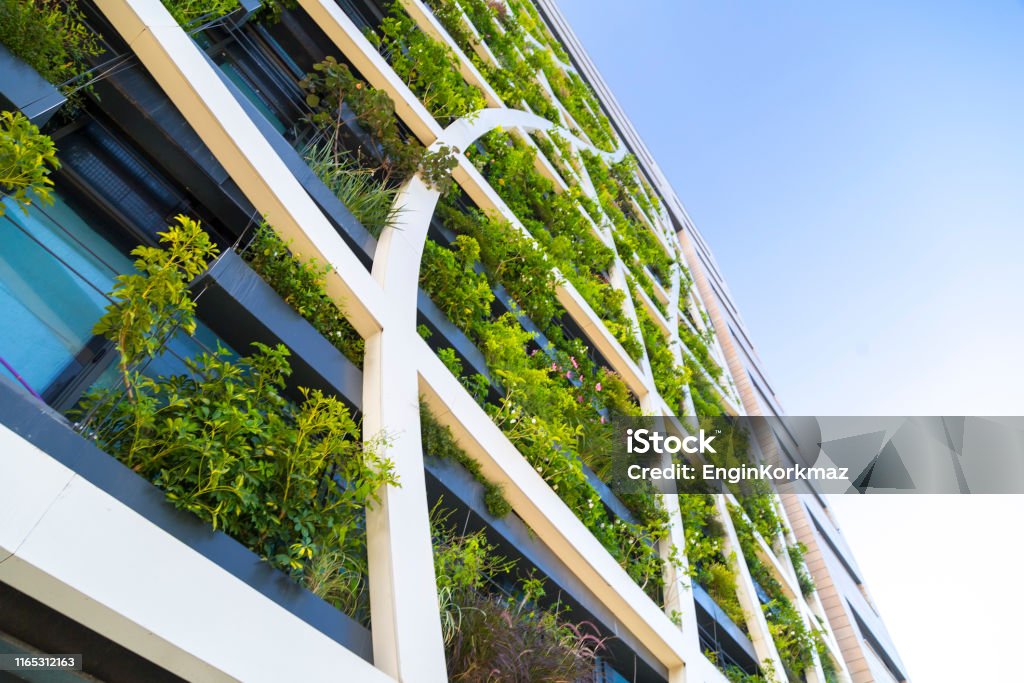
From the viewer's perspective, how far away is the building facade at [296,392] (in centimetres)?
305

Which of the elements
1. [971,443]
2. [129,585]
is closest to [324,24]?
[129,585]

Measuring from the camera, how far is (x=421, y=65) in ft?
29.9

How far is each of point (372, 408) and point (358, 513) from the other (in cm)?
84

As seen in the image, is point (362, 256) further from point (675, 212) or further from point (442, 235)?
point (675, 212)

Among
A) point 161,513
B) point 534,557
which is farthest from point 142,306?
point 534,557

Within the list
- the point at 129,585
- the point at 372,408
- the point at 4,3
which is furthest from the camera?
the point at 372,408

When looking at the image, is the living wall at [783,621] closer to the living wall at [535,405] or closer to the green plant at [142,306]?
the living wall at [535,405]

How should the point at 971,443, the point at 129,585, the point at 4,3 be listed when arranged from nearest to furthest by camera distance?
the point at 129,585, the point at 4,3, the point at 971,443

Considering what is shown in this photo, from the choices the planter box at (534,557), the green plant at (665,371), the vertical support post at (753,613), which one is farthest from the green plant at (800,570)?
the planter box at (534,557)

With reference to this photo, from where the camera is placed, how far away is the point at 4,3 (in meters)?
3.91

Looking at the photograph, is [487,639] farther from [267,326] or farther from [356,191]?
[356,191]

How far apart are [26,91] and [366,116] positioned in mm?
3574

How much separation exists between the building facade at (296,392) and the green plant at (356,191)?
46 mm

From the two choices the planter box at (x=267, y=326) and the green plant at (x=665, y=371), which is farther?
the green plant at (x=665, y=371)
